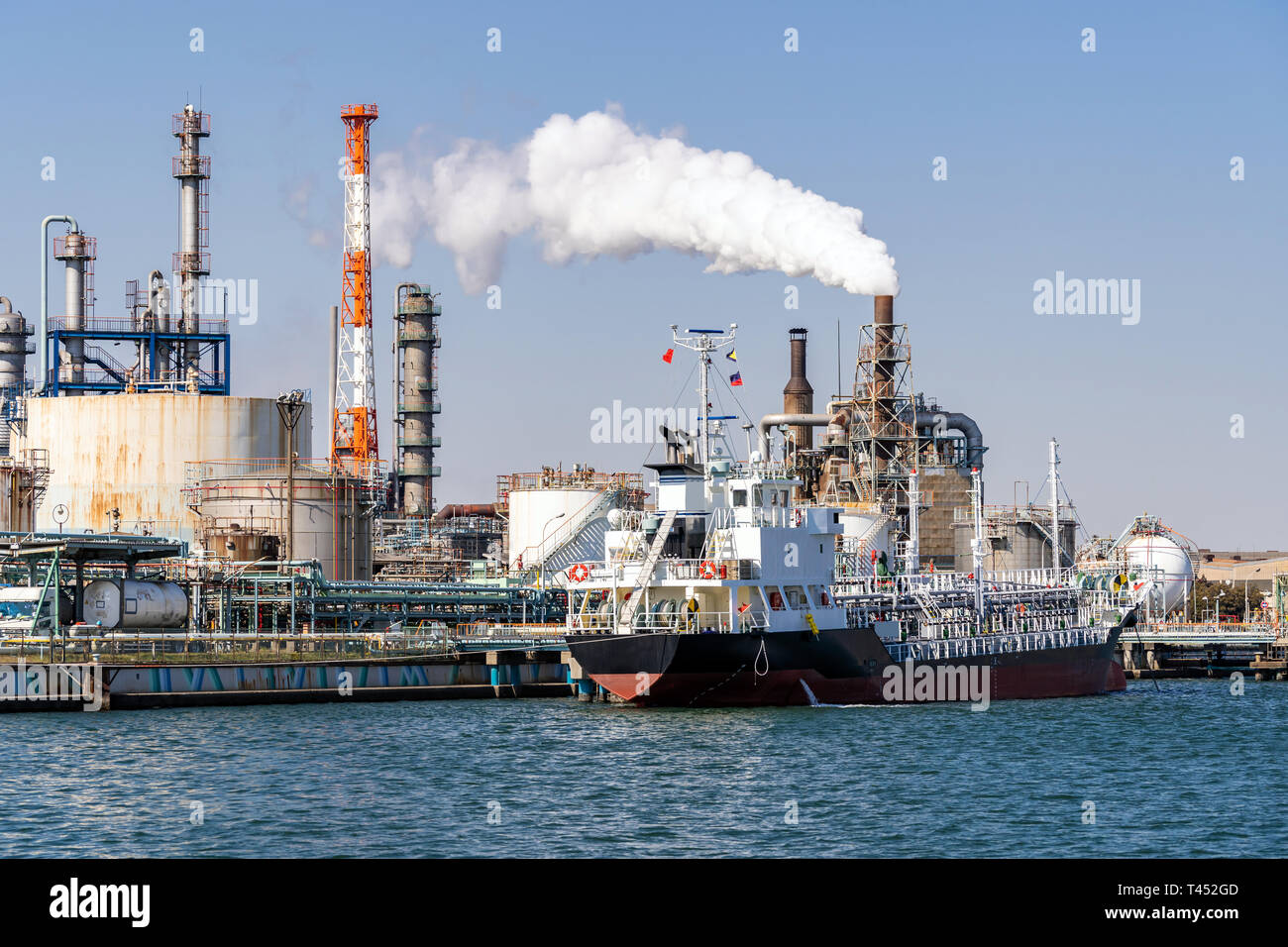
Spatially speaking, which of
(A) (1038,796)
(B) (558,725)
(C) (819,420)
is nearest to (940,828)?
(A) (1038,796)

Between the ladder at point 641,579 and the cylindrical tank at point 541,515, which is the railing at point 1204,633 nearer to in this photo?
the cylindrical tank at point 541,515

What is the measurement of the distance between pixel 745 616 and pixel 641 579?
4223 mm

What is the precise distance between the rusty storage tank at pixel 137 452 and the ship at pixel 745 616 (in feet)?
111

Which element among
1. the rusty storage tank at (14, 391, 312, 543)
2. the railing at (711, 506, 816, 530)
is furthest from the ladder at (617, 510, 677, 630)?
the rusty storage tank at (14, 391, 312, 543)

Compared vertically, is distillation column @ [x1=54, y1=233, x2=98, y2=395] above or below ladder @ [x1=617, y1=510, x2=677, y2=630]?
above

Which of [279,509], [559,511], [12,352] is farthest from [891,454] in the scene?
[12,352]

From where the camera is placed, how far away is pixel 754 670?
57.3 meters

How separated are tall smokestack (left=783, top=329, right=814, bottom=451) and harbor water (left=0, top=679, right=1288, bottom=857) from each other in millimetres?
69555

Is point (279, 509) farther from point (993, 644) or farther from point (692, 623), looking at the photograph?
point (993, 644)

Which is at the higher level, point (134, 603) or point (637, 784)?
point (134, 603)

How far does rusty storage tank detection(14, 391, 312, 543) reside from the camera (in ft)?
299

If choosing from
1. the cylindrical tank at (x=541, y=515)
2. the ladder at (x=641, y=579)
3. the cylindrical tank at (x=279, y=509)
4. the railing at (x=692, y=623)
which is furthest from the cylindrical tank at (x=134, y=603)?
the cylindrical tank at (x=541, y=515)
